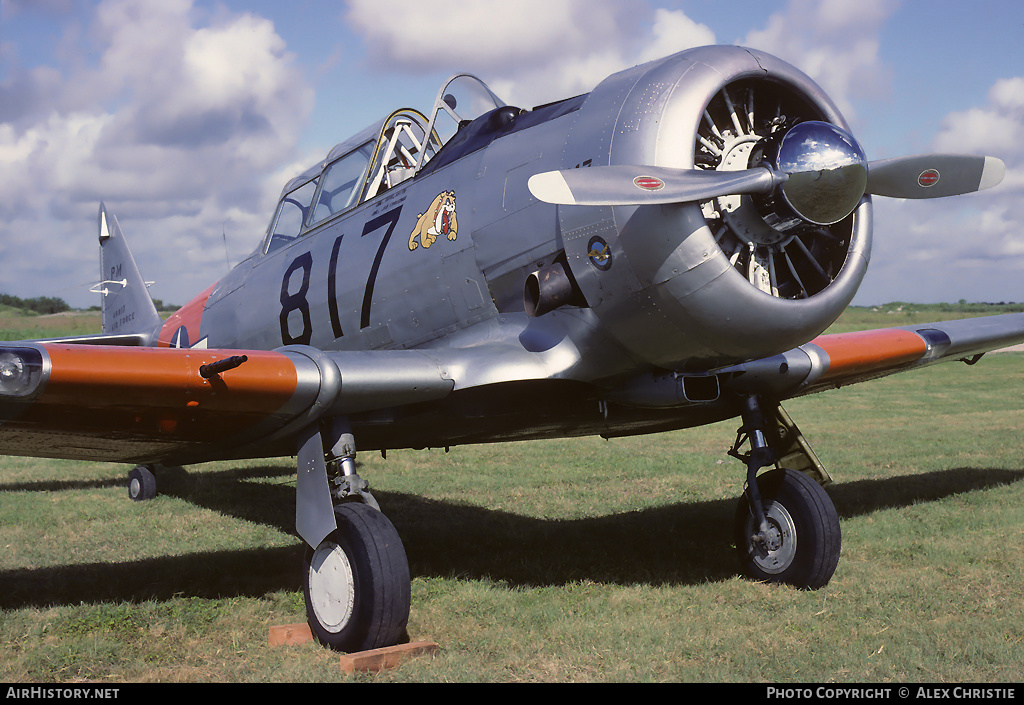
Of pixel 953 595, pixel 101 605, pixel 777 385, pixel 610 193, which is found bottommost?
pixel 953 595

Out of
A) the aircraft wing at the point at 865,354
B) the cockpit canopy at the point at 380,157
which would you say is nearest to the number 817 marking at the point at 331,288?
the cockpit canopy at the point at 380,157

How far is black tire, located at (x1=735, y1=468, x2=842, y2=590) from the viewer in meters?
4.98

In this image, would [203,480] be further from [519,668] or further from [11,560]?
[519,668]

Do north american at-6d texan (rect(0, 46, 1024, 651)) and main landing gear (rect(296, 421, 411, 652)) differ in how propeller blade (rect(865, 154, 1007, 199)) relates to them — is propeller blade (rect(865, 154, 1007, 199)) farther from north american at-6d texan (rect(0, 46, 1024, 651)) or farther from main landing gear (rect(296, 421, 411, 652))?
main landing gear (rect(296, 421, 411, 652))

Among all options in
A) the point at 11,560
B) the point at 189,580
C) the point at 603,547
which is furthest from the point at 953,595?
the point at 11,560

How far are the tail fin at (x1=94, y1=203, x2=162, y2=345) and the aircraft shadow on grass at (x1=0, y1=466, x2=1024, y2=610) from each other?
361cm

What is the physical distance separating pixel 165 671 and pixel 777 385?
420 centimetres

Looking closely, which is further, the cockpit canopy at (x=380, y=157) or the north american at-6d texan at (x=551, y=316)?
the cockpit canopy at (x=380, y=157)

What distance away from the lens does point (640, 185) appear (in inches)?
150

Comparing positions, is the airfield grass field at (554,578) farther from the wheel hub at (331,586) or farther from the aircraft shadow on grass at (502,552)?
the wheel hub at (331,586)

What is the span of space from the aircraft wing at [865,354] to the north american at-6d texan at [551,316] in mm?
65

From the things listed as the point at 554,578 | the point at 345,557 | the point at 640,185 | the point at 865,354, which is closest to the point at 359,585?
the point at 345,557

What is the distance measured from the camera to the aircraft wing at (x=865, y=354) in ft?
18.5

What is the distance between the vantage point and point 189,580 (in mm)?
5629
